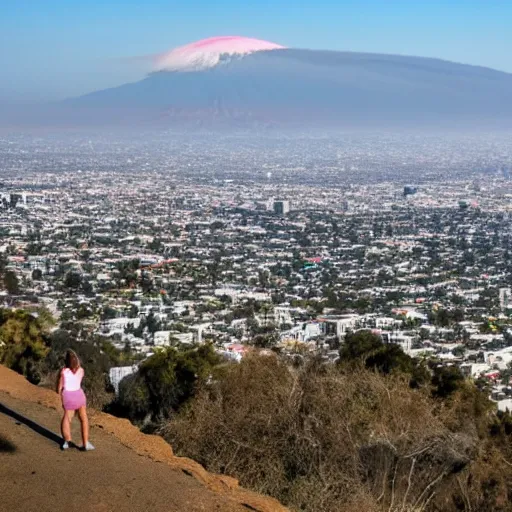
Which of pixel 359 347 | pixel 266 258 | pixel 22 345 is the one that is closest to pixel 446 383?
pixel 359 347

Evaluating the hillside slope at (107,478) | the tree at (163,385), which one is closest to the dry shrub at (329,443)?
the hillside slope at (107,478)

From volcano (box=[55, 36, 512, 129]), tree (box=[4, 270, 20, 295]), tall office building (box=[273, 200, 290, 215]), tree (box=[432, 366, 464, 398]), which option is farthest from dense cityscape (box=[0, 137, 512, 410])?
volcano (box=[55, 36, 512, 129])

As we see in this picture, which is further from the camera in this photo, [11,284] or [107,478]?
[11,284]

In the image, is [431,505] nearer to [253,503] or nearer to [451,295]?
[253,503]

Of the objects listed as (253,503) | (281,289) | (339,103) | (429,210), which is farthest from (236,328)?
(339,103)

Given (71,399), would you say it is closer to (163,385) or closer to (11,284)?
(163,385)

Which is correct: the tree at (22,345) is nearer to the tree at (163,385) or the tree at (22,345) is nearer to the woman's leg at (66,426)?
the tree at (163,385)
